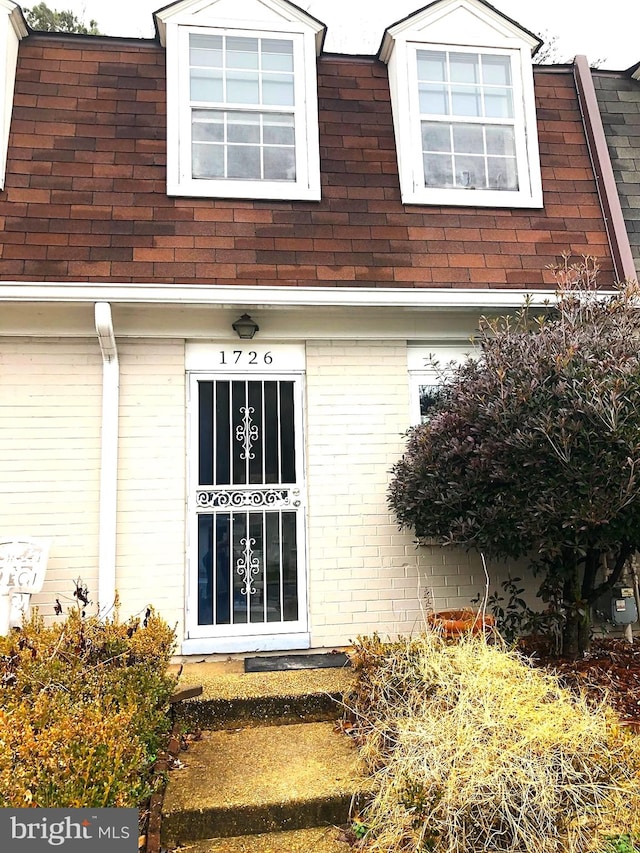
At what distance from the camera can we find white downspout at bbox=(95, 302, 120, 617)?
4957 mm

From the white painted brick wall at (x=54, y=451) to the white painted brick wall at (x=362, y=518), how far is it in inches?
70.2

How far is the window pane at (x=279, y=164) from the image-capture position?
5.77m

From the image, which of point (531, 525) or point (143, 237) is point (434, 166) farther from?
point (531, 525)

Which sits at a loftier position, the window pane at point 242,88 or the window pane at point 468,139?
the window pane at point 242,88

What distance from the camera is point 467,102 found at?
618 cm

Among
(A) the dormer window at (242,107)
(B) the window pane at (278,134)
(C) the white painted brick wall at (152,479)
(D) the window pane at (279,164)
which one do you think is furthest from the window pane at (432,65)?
(C) the white painted brick wall at (152,479)

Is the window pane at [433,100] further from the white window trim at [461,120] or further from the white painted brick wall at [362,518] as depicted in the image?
the white painted brick wall at [362,518]

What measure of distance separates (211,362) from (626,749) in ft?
13.1

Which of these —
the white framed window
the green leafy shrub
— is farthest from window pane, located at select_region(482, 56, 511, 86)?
the green leafy shrub

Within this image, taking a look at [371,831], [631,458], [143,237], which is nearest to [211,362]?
[143,237]

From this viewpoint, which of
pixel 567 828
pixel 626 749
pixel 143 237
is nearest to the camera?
pixel 567 828

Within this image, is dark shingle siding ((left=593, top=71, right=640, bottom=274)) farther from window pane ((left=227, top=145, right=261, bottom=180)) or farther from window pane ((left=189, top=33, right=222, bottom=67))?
window pane ((left=189, top=33, right=222, bottom=67))

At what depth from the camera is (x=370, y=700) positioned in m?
3.55

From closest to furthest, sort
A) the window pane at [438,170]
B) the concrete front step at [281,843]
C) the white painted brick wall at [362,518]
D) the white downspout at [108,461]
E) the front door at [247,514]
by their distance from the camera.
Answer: the concrete front step at [281,843] → the white downspout at [108,461] → the front door at [247,514] → the white painted brick wall at [362,518] → the window pane at [438,170]
